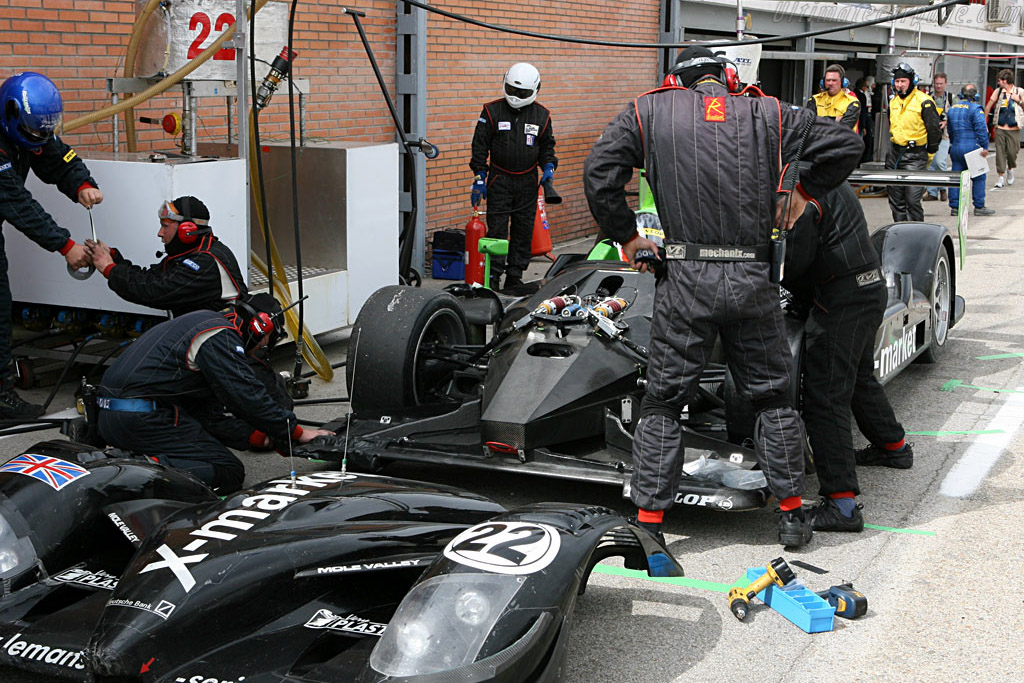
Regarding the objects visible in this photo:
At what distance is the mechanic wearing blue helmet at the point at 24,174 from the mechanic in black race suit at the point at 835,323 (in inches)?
156

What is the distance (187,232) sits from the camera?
6.20 m

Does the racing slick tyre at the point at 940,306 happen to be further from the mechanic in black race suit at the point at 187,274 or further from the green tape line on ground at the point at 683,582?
the mechanic in black race suit at the point at 187,274

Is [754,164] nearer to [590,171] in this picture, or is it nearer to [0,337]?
[590,171]

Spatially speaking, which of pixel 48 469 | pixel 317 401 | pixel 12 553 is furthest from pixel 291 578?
pixel 317 401

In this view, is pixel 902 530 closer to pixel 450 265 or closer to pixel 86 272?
pixel 86 272

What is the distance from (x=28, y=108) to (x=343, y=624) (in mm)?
4437

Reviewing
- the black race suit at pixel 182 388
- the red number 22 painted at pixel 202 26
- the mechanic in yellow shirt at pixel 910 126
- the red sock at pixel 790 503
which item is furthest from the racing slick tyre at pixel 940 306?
the mechanic in yellow shirt at pixel 910 126

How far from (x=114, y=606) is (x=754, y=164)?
9.11ft

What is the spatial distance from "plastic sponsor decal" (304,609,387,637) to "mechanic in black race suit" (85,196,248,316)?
3238 millimetres

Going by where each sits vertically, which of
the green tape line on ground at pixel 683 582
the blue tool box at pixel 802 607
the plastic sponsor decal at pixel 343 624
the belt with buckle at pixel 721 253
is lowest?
the green tape line on ground at pixel 683 582

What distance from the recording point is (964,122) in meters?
17.2

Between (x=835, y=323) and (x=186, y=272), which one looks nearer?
(x=835, y=323)

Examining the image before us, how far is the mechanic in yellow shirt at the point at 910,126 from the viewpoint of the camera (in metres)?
14.1

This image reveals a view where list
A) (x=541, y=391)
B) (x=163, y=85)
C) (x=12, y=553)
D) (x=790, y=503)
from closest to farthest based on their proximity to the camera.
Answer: (x=12, y=553) → (x=790, y=503) → (x=541, y=391) → (x=163, y=85)
